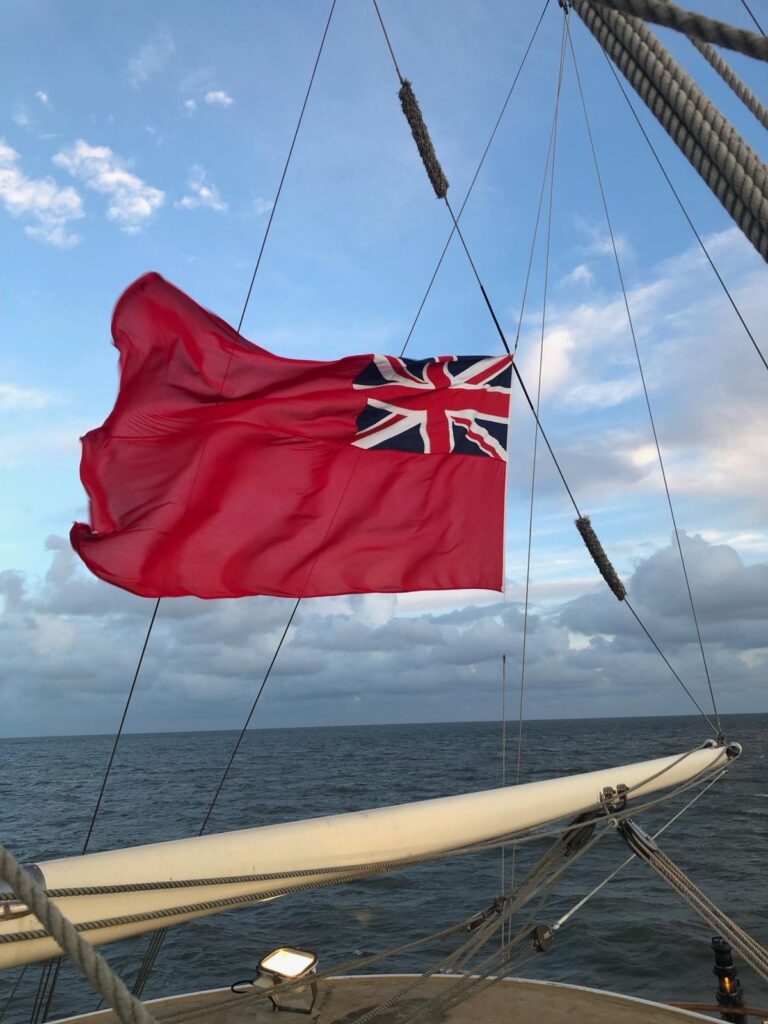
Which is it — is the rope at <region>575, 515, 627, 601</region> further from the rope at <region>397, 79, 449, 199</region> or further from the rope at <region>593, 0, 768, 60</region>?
the rope at <region>593, 0, 768, 60</region>

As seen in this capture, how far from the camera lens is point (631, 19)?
3.70 meters

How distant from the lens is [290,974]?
638 centimetres

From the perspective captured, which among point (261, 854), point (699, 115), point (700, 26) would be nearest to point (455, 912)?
point (261, 854)

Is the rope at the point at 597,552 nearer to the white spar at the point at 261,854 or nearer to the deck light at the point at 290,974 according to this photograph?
the white spar at the point at 261,854

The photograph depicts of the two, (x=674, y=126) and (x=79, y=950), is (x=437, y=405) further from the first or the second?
(x=79, y=950)

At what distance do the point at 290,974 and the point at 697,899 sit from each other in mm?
3244

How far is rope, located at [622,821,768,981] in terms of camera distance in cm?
546

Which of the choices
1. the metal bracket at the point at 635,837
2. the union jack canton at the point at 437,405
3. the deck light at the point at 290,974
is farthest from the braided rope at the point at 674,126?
the deck light at the point at 290,974

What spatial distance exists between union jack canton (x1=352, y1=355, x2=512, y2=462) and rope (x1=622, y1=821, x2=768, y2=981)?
337 cm

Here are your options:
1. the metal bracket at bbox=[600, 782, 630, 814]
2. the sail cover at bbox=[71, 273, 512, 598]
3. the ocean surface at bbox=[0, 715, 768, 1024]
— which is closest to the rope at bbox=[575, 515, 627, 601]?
the sail cover at bbox=[71, 273, 512, 598]

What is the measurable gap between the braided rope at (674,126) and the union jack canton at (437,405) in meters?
3.45

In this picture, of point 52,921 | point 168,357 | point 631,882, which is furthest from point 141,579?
point 631,882

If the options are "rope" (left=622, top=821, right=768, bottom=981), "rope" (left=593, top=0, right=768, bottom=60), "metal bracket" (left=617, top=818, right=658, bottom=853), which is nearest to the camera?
"rope" (left=593, top=0, right=768, bottom=60)

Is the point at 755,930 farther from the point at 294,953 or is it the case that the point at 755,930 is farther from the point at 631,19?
the point at 631,19
